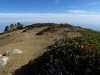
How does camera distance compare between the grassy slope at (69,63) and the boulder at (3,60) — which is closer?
the grassy slope at (69,63)

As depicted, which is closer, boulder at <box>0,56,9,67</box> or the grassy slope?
the grassy slope

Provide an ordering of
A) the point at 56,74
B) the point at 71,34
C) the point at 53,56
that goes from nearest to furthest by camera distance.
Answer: the point at 56,74 → the point at 53,56 → the point at 71,34

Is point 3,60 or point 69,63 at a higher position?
point 69,63

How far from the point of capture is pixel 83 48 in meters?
11.8

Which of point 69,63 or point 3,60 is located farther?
point 3,60

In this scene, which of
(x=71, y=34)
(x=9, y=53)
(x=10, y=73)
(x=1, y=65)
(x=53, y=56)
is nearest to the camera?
(x=53, y=56)

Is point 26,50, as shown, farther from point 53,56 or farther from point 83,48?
point 83,48

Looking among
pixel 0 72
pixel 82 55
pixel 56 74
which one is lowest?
pixel 0 72

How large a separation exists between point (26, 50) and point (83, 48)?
821cm

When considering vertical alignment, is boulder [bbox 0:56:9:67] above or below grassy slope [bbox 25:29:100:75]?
below

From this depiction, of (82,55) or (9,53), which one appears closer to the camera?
(82,55)

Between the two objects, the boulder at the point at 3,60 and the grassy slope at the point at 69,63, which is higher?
the grassy slope at the point at 69,63

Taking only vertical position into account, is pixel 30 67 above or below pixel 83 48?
below

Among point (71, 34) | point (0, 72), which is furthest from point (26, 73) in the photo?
point (71, 34)
